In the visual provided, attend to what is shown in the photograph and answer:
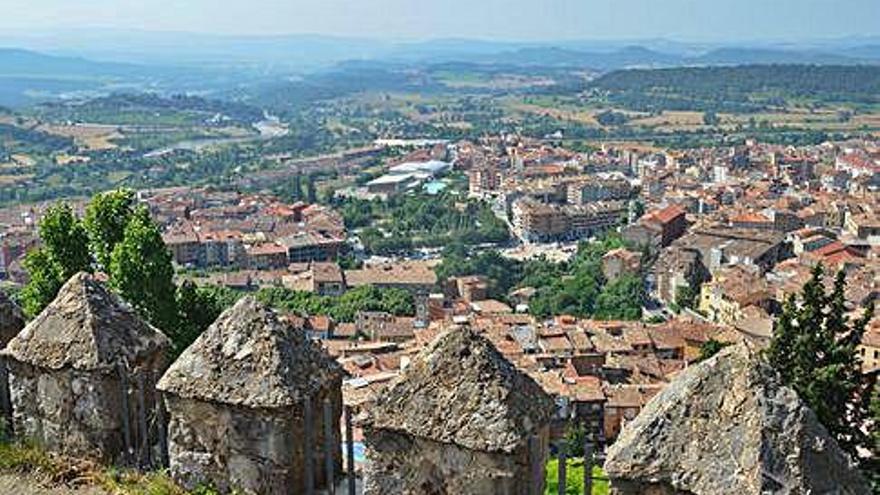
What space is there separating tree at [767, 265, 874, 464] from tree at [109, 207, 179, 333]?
7.26 m

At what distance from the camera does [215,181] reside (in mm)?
110375

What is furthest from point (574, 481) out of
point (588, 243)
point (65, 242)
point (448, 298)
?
point (588, 243)

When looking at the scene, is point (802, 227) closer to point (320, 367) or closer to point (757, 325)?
point (757, 325)

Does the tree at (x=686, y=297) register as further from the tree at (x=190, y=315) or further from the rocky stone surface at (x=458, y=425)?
the rocky stone surface at (x=458, y=425)

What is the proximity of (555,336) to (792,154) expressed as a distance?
7641 cm

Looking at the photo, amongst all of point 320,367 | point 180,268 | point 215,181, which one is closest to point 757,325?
point 320,367

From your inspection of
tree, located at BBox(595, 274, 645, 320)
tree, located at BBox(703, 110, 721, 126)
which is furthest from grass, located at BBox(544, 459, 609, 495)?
tree, located at BBox(703, 110, 721, 126)

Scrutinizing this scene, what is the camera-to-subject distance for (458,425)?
16.4ft

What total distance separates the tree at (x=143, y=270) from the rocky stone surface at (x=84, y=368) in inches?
162

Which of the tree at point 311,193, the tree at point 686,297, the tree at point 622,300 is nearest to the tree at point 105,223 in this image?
the tree at point 622,300

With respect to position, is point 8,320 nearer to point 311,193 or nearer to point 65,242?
point 65,242

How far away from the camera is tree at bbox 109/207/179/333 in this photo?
10766 mm

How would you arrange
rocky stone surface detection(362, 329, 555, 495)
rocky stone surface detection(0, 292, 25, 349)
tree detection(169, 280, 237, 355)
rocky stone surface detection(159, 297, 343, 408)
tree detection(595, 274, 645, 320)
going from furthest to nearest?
tree detection(595, 274, 645, 320) < tree detection(169, 280, 237, 355) < rocky stone surface detection(0, 292, 25, 349) < rocky stone surface detection(159, 297, 343, 408) < rocky stone surface detection(362, 329, 555, 495)

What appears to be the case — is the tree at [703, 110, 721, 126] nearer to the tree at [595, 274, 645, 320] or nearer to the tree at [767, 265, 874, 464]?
the tree at [595, 274, 645, 320]
